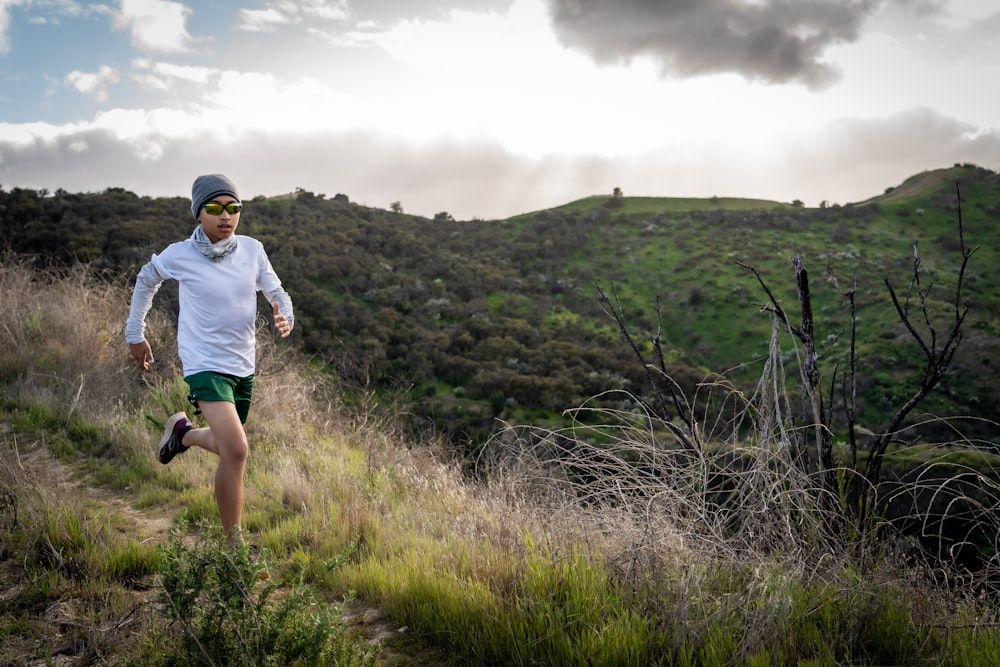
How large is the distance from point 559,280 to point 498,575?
33134 mm

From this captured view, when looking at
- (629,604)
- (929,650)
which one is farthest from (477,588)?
(929,650)

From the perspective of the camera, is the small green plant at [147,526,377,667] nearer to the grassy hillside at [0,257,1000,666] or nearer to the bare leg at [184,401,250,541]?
the grassy hillside at [0,257,1000,666]

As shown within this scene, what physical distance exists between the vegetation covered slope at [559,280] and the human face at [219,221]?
18.2 feet

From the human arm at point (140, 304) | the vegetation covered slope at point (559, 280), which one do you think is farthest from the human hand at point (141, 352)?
the vegetation covered slope at point (559, 280)

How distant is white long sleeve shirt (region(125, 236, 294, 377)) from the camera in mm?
2859

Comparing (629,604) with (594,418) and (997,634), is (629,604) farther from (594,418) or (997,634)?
(594,418)

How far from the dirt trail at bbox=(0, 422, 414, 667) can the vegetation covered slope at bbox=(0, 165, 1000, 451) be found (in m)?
4.39

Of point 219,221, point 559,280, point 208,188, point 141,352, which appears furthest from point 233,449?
point 559,280

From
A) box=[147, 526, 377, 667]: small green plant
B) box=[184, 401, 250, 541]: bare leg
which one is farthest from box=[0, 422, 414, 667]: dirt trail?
box=[184, 401, 250, 541]: bare leg

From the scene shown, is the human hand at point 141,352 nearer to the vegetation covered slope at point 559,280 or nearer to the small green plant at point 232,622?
the small green plant at point 232,622

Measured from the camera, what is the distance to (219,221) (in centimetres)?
294

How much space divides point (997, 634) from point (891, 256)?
42312 mm

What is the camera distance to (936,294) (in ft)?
99.3

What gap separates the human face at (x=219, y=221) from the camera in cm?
293
